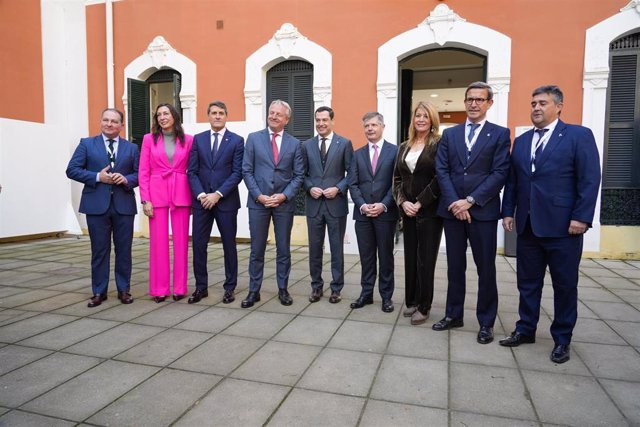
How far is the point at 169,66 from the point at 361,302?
5974 millimetres

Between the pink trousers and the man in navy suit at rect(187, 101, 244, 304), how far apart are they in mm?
146

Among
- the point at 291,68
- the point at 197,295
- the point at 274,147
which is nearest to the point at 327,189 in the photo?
the point at 274,147

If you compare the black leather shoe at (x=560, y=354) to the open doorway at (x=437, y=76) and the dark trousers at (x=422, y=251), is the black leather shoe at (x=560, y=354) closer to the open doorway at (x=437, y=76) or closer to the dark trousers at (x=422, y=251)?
the dark trousers at (x=422, y=251)

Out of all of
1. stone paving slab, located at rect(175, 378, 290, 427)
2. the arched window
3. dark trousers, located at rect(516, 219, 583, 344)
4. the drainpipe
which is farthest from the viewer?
the drainpipe

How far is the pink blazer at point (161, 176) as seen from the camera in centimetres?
412

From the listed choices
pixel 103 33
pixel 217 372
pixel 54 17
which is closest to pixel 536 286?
pixel 217 372

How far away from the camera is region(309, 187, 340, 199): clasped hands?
4.00 meters

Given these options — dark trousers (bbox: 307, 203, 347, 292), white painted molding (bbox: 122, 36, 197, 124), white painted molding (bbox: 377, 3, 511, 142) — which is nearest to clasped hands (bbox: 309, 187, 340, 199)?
dark trousers (bbox: 307, 203, 347, 292)

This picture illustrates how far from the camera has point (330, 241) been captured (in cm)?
418

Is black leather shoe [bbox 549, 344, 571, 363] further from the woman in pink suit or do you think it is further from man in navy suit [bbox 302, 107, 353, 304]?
the woman in pink suit

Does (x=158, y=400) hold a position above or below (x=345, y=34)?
below

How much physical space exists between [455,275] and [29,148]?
7.58 meters

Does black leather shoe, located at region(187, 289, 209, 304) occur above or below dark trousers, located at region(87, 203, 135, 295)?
below

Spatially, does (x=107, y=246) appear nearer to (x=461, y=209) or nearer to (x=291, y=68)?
(x=461, y=209)
